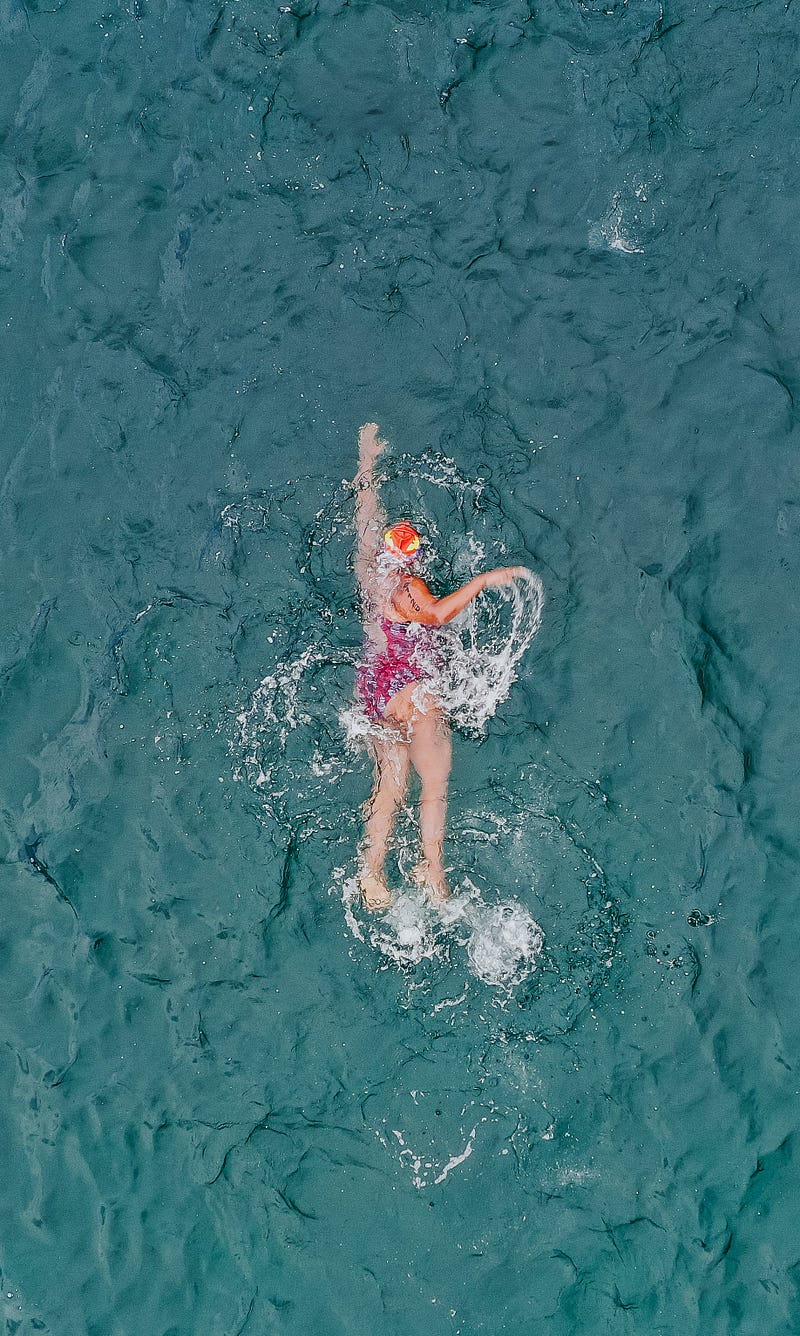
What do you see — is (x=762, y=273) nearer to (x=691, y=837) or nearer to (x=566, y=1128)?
(x=691, y=837)

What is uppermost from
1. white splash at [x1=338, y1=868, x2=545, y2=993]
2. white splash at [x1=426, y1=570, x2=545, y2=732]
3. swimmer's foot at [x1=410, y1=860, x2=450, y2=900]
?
white splash at [x1=426, y1=570, x2=545, y2=732]

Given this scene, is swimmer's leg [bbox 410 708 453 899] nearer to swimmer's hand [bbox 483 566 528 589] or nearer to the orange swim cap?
swimmer's hand [bbox 483 566 528 589]

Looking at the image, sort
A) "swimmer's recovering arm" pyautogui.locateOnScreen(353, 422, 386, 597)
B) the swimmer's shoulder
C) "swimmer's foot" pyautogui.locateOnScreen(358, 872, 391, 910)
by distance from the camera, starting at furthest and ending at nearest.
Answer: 1. "swimmer's recovering arm" pyautogui.locateOnScreen(353, 422, 386, 597)
2. "swimmer's foot" pyautogui.locateOnScreen(358, 872, 391, 910)
3. the swimmer's shoulder

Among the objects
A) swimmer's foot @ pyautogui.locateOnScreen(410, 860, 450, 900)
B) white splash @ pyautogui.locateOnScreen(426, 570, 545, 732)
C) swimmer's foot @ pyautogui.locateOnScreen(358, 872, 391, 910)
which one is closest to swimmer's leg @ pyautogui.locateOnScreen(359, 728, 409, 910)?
swimmer's foot @ pyautogui.locateOnScreen(358, 872, 391, 910)

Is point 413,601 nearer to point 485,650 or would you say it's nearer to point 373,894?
point 485,650

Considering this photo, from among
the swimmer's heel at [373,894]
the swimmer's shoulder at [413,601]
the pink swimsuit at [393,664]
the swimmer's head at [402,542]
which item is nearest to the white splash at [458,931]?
the swimmer's heel at [373,894]

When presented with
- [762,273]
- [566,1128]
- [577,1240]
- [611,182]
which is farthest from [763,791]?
[611,182]
